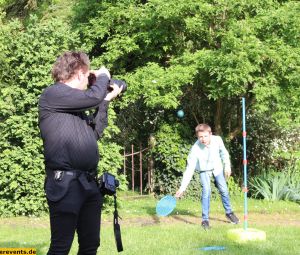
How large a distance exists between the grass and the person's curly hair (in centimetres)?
308

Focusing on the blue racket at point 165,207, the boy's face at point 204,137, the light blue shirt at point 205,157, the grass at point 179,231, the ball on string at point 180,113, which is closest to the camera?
the grass at point 179,231

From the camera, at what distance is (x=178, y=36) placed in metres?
12.3

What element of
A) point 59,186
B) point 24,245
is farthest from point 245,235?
point 59,186

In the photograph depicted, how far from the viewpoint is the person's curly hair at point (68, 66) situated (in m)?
4.06

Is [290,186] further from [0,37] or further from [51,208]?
[51,208]

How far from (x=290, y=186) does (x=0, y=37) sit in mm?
7066

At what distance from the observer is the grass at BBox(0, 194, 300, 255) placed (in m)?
6.68

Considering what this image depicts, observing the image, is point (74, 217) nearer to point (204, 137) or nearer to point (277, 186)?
point (204, 137)

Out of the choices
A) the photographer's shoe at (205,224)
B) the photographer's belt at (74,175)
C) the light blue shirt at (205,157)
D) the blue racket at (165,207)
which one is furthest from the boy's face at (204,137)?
the photographer's belt at (74,175)

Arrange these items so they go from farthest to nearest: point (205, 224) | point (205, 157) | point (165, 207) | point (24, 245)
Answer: point (205, 157)
point (205, 224)
point (165, 207)
point (24, 245)

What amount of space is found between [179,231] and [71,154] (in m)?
4.35

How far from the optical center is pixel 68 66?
13.3 feet

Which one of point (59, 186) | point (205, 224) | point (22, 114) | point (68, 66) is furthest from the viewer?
point (22, 114)

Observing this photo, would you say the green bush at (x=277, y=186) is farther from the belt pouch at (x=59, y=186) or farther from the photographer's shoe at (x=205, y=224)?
the belt pouch at (x=59, y=186)
